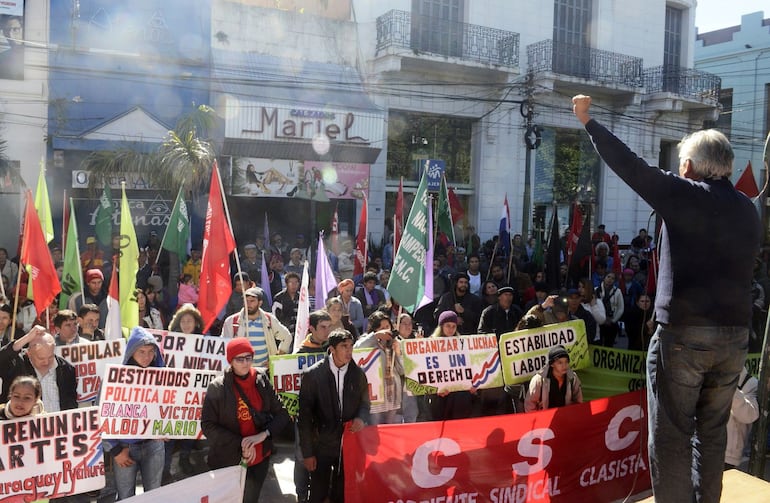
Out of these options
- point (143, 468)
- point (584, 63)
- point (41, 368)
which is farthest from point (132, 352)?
point (584, 63)

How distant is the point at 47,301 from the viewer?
7039mm

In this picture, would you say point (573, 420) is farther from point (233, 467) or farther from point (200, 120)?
point (200, 120)

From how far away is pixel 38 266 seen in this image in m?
7.11

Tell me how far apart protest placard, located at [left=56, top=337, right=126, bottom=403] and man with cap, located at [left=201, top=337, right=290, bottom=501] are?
5.40 ft

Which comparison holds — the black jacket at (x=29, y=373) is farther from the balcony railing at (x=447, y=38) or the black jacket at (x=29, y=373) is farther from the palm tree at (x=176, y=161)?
the balcony railing at (x=447, y=38)

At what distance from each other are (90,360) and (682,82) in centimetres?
2507

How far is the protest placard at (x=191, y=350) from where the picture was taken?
630 cm

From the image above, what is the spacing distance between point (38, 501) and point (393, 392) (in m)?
3.08

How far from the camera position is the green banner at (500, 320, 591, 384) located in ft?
21.9

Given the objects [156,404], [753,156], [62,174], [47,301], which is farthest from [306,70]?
[753,156]

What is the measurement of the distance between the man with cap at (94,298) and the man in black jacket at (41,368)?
2629 mm

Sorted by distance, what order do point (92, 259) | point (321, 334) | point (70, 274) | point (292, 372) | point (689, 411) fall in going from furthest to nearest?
point (92, 259)
point (70, 274)
point (321, 334)
point (292, 372)
point (689, 411)

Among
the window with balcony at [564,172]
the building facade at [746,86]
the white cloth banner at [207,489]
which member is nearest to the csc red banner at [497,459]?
the white cloth banner at [207,489]

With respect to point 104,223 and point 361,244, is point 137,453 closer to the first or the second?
point 361,244
